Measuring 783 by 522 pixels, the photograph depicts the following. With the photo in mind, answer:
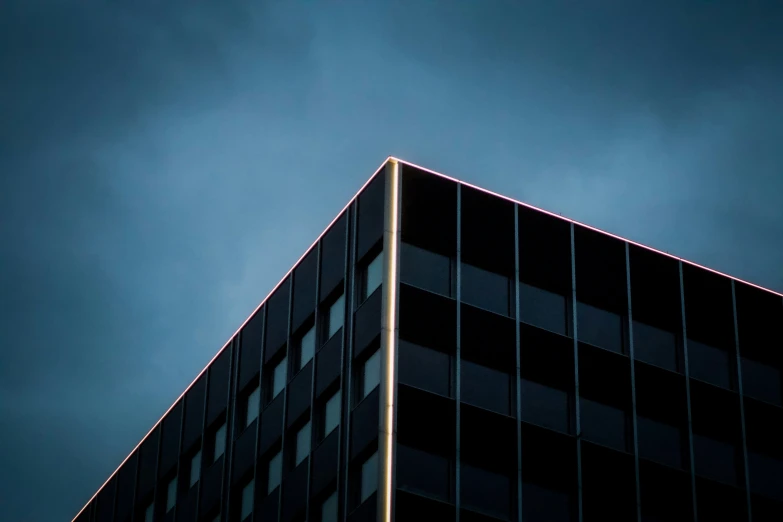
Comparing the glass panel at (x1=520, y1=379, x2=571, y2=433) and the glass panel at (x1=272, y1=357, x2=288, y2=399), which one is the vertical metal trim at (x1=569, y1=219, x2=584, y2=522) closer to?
the glass panel at (x1=520, y1=379, x2=571, y2=433)

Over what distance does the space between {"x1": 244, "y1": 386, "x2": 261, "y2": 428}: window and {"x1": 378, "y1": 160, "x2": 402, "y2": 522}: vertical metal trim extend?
13683 millimetres

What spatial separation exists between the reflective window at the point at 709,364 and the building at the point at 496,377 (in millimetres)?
85

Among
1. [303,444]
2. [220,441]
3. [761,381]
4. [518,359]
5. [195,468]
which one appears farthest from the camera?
[195,468]

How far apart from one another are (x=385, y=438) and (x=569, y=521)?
8.29 meters

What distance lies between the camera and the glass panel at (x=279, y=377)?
59844 mm

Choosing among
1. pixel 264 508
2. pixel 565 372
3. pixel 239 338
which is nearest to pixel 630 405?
pixel 565 372

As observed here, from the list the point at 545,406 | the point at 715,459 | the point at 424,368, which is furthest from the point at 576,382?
the point at 715,459

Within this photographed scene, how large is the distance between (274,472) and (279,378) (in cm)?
420

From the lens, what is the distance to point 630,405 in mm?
55406

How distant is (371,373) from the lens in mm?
50875

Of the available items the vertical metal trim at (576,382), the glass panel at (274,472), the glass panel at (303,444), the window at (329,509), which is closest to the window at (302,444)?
the glass panel at (303,444)

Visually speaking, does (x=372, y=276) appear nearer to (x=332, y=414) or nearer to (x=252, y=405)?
(x=332, y=414)

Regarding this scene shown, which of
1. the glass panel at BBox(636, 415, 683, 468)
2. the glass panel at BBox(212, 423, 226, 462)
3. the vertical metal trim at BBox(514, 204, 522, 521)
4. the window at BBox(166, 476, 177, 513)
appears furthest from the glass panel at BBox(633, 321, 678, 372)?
the window at BBox(166, 476, 177, 513)

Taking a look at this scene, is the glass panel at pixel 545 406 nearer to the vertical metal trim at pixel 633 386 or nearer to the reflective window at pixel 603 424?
the reflective window at pixel 603 424
